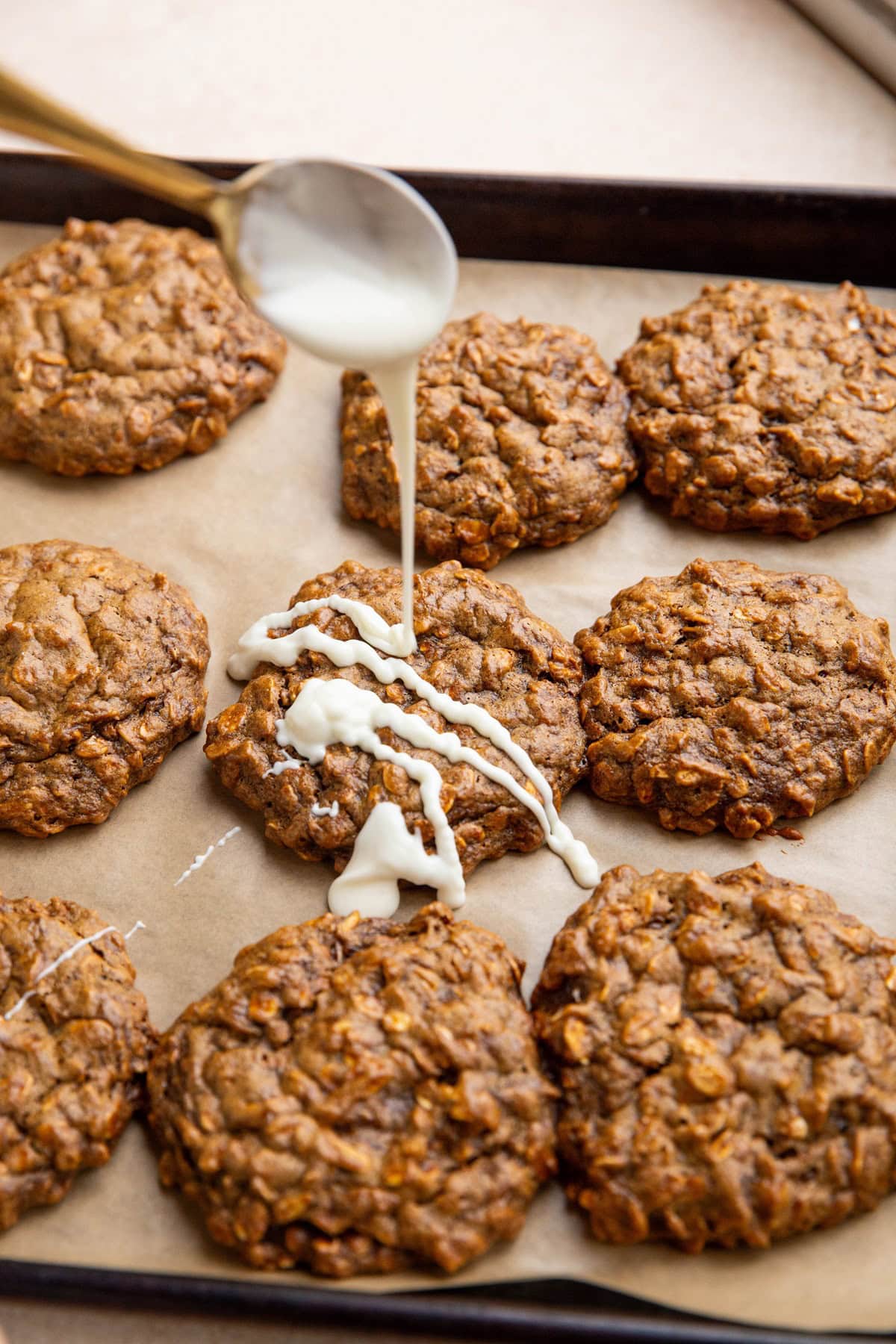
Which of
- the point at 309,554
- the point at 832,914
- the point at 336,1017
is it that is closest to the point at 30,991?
the point at 336,1017

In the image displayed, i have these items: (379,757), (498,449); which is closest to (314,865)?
(379,757)

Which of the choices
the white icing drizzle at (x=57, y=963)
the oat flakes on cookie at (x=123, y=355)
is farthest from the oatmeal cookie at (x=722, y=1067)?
the oat flakes on cookie at (x=123, y=355)

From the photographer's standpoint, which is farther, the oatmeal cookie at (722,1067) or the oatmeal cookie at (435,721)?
the oatmeal cookie at (435,721)

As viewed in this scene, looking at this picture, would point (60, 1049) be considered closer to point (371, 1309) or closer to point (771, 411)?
point (371, 1309)

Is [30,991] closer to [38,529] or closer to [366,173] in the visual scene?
[38,529]

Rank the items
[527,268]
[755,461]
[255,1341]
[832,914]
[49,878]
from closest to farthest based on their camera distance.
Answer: [255,1341], [832,914], [49,878], [755,461], [527,268]

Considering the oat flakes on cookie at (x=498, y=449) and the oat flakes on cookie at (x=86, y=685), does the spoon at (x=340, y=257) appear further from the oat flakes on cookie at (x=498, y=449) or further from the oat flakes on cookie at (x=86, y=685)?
the oat flakes on cookie at (x=86, y=685)

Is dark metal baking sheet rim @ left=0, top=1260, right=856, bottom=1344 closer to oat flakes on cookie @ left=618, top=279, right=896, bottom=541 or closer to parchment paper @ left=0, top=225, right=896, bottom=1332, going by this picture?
parchment paper @ left=0, top=225, right=896, bottom=1332
